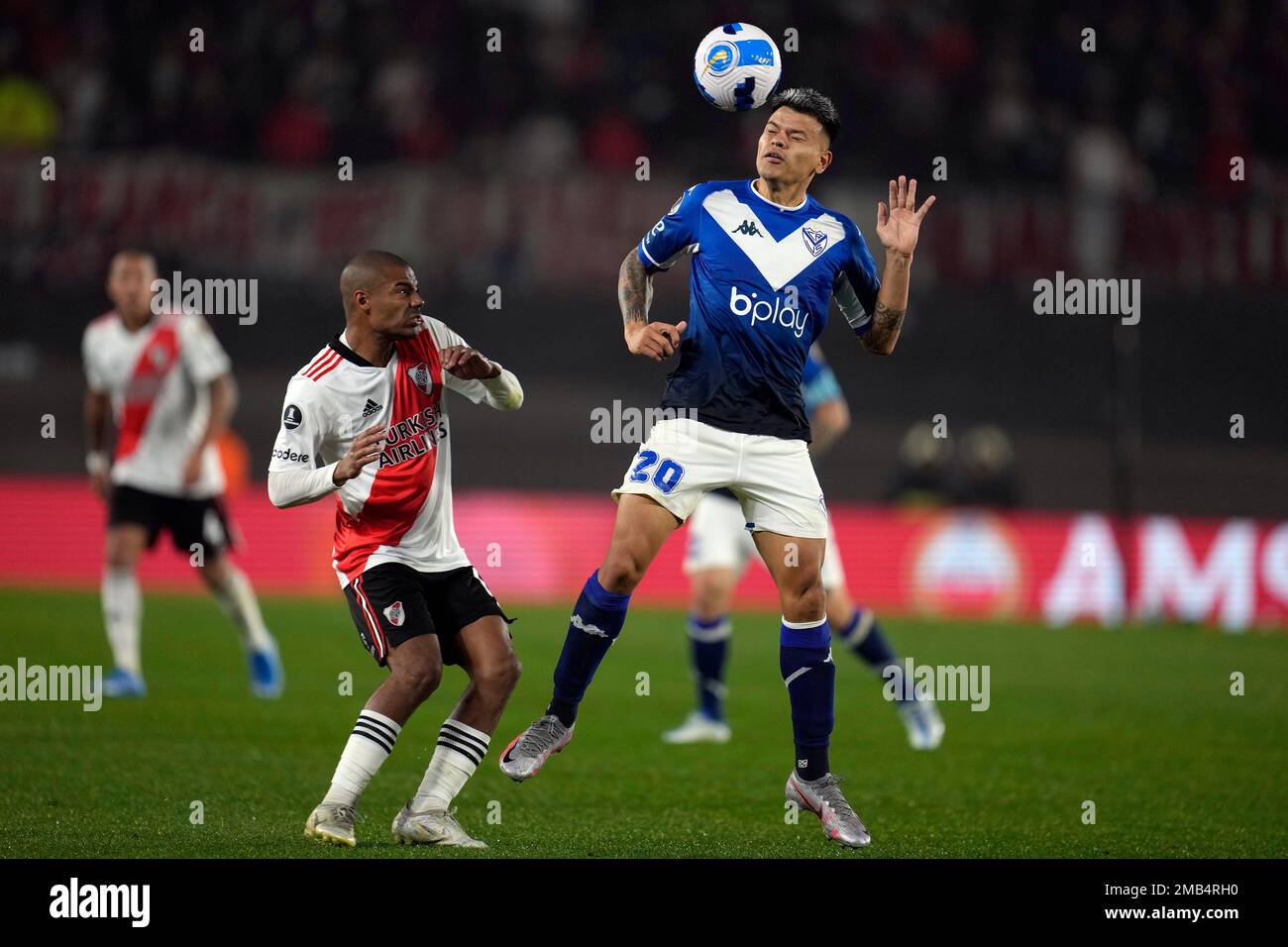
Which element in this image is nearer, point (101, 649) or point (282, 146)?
point (101, 649)

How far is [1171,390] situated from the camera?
50.1 feet

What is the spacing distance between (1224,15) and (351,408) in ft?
53.0

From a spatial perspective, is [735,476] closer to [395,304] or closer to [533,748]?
[533,748]

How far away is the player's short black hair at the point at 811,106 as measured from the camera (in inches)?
226

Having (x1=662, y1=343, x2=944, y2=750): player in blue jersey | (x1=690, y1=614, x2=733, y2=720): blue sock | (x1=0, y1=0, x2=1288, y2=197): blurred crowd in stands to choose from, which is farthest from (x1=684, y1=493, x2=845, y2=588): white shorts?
(x1=0, y1=0, x2=1288, y2=197): blurred crowd in stands

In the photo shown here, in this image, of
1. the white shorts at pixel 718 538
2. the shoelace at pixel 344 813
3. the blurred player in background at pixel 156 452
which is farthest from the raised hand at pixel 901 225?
the blurred player in background at pixel 156 452

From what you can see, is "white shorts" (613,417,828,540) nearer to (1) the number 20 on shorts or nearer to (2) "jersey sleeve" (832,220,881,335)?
(1) the number 20 on shorts

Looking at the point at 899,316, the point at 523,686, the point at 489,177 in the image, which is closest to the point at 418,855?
the point at 899,316

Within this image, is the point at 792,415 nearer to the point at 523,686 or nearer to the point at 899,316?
the point at 899,316

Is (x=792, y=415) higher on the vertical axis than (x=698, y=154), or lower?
lower

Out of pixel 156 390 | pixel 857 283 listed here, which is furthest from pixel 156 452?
pixel 857 283

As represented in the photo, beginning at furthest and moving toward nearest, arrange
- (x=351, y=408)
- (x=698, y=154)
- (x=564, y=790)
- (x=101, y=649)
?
(x=698, y=154), (x=101, y=649), (x=564, y=790), (x=351, y=408)

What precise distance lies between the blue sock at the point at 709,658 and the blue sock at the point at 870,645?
0.65 metres

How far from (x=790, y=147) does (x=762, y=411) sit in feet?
2.91
